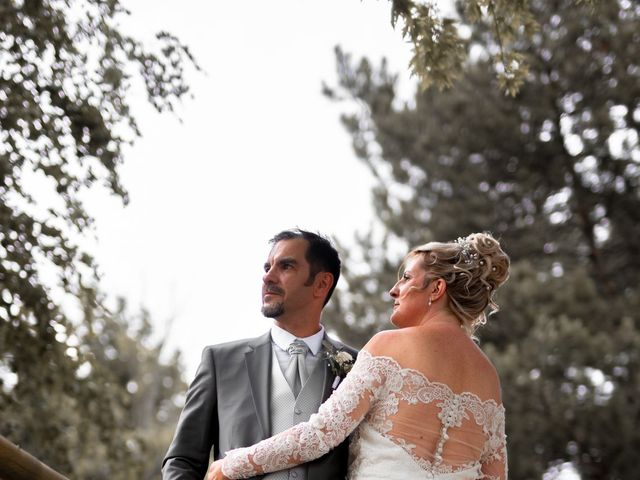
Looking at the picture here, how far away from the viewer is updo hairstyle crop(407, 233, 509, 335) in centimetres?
380

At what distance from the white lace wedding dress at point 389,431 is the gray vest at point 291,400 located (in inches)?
7.4

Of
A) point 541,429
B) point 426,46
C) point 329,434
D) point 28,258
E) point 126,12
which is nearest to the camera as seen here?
point 329,434

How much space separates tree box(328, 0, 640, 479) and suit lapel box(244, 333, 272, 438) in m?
10.3

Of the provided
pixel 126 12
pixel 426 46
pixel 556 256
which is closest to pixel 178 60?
pixel 126 12

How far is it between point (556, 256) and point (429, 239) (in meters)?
1.96

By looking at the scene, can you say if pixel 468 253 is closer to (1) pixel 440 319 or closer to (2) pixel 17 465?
(1) pixel 440 319

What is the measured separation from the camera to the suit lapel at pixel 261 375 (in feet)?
12.1

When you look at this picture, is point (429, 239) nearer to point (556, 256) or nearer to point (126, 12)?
point (556, 256)

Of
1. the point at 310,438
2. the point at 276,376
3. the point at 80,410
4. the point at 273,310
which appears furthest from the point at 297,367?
the point at 80,410

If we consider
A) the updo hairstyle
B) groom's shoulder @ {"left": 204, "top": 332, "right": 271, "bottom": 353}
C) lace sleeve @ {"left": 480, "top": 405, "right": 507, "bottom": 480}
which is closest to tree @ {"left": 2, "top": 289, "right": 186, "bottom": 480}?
Result: groom's shoulder @ {"left": 204, "top": 332, "right": 271, "bottom": 353}

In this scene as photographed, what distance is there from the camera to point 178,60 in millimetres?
5988

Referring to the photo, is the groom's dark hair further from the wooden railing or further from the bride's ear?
the wooden railing

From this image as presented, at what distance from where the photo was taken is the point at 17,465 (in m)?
3.08

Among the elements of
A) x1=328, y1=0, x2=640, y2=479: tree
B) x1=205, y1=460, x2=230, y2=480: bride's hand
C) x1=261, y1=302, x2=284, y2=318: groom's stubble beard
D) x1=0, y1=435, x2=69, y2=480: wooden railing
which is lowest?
x1=0, y1=435, x2=69, y2=480: wooden railing
